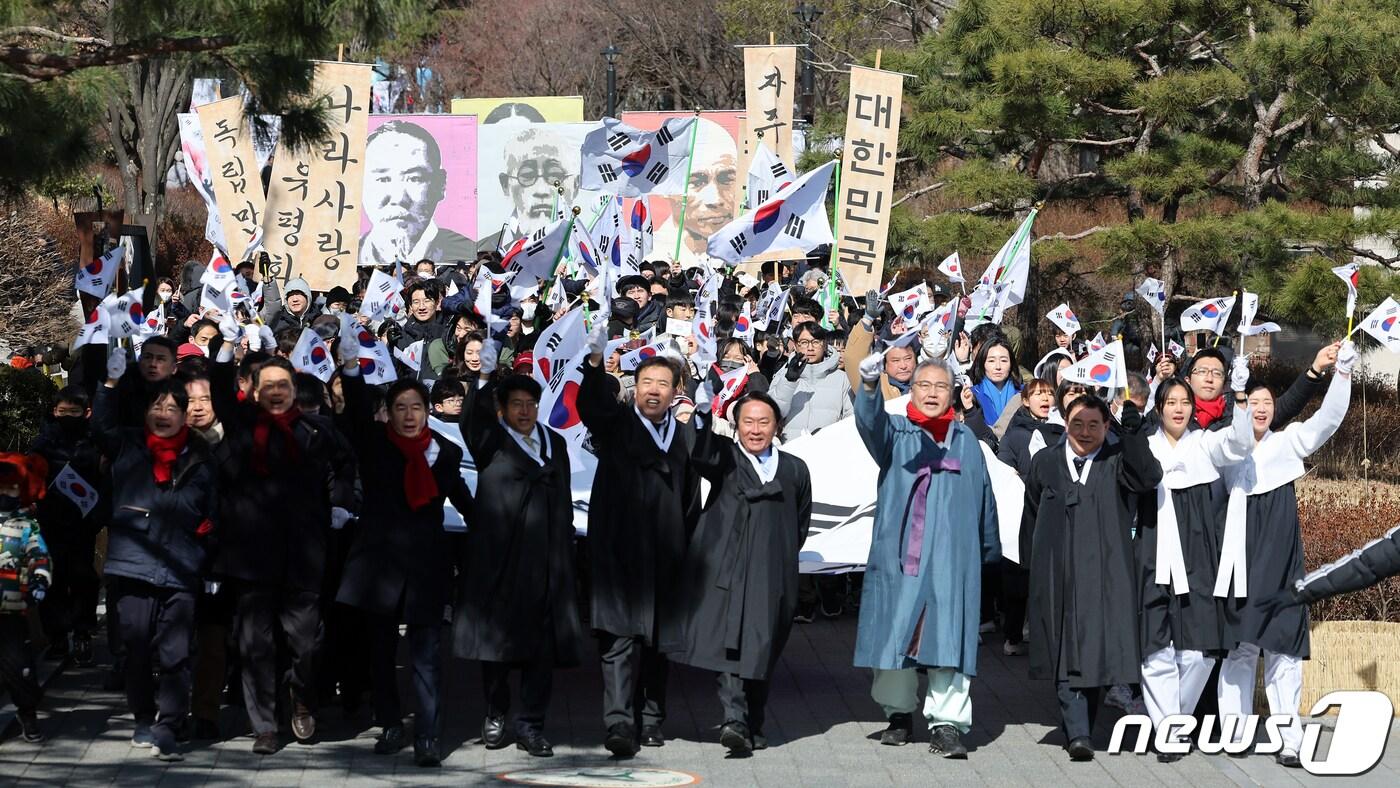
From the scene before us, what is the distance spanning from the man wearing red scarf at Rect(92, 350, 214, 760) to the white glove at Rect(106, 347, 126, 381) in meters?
0.52

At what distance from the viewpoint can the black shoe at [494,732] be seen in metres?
7.04

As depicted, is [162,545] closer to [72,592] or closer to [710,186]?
[72,592]

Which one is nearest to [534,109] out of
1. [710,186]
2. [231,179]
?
[710,186]

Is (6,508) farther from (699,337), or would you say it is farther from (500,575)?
(699,337)

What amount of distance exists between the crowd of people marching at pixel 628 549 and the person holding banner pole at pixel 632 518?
0.01m

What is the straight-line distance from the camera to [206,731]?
707cm

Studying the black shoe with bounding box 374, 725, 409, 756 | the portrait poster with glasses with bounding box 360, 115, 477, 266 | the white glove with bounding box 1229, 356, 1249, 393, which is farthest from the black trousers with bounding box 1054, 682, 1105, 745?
the portrait poster with glasses with bounding box 360, 115, 477, 266

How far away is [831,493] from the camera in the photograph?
8.73 meters

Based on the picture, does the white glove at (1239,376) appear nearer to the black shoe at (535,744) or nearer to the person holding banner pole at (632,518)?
the person holding banner pole at (632,518)

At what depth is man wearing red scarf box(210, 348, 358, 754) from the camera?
6.79 metres

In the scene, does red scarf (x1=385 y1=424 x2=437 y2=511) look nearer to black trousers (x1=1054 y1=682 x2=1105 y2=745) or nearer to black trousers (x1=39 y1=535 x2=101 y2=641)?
black trousers (x1=39 y1=535 x2=101 y2=641)

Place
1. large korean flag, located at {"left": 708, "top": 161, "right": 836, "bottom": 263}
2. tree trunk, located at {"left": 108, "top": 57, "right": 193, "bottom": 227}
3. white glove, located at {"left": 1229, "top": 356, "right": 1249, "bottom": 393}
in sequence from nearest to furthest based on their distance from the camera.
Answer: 1. white glove, located at {"left": 1229, "top": 356, "right": 1249, "bottom": 393}
2. large korean flag, located at {"left": 708, "top": 161, "right": 836, "bottom": 263}
3. tree trunk, located at {"left": 108, "top": 57, "right": 193, "bottom": 227}

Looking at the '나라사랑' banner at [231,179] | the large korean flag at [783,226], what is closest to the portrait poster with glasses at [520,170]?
the '나라사랑' banner at [231,179]

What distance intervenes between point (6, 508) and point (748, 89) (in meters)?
12.0
